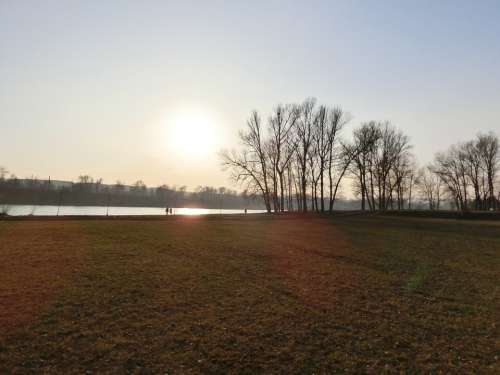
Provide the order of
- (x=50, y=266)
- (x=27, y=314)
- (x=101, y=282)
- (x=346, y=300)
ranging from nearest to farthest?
(x=27, y=314) < (x=346, y=300) < (x=101, y=282) < (x=50, y=266)

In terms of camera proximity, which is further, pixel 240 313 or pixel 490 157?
pixel 490 157

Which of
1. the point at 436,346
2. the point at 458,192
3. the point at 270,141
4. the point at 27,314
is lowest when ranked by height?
the point at 436,346

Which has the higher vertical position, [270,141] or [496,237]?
[270,141]

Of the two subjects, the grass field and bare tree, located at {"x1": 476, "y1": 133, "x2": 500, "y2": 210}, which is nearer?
the grass field

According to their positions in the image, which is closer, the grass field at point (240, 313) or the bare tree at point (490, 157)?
the grass field at point (240, 313)

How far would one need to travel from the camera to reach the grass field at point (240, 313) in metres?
4.54

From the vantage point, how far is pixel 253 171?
152ft

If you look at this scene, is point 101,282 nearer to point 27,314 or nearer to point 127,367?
point 27,314

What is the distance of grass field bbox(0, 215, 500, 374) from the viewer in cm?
454

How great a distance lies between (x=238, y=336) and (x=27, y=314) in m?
3.91

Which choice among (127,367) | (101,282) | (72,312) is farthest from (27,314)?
(127,367)

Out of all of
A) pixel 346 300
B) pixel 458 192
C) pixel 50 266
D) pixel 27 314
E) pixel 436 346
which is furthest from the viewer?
pixel 458 192

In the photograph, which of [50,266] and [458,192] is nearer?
[50,266]

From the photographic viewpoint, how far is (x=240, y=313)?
630 cm
